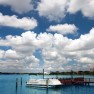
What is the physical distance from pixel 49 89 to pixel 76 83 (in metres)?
19.0

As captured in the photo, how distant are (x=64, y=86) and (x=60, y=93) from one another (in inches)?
1112

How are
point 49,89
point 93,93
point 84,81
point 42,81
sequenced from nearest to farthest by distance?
point 93,93 → point 49,89 → point 42,81 → point 84,81

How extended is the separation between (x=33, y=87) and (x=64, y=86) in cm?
1453

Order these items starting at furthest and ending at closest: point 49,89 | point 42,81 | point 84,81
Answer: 1. point 84,81
2. point 42,81
3. point 49,89

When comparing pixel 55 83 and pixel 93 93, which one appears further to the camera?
pixel 55 83

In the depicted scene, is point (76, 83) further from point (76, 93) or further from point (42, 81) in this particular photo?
point (76, 93)

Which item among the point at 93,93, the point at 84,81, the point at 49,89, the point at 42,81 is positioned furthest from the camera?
the point at 84,81

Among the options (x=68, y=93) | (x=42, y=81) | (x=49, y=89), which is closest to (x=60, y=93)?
(x=68, y=93)

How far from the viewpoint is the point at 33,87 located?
124 metres

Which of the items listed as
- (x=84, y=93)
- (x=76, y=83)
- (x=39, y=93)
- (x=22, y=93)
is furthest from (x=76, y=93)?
(x=76, y=83)

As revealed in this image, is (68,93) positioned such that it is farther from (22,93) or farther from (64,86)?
(64,86)

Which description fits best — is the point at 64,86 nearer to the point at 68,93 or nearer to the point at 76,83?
the point at 76,83

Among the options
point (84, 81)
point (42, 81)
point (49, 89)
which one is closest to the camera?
point (49, 89)

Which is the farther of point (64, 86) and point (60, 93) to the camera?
point (64, 86)
